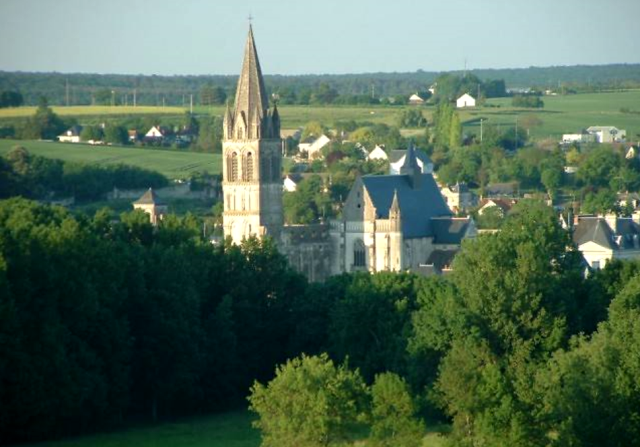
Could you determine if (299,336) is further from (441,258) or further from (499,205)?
A: (499,205)

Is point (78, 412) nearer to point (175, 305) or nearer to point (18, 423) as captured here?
point (18, 423)

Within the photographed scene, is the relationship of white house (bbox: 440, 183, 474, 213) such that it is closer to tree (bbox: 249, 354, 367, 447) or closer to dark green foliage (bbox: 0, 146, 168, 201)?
dark green foliage (bbox: 0, 146, 168, 201)

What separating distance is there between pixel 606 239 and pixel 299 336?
121 feet

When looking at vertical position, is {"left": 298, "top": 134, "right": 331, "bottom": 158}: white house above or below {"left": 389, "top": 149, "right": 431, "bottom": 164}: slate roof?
below

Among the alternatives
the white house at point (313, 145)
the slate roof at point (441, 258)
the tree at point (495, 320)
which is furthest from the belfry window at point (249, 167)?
→ the white house at point (313, 145)

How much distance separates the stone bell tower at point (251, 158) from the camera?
320 feet

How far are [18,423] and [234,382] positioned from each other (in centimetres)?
1184

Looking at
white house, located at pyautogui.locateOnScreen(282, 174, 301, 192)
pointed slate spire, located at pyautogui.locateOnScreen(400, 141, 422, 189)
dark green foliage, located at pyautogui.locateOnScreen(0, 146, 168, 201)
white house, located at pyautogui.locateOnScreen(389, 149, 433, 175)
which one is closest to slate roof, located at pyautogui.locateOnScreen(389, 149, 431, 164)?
white house, located at pyautogui.locateOnScreen(389, 149, 433, 175)

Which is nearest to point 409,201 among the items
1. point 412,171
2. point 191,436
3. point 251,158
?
point 412,171

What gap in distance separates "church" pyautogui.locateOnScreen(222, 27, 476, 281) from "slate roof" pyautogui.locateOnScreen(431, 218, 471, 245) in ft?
0.15

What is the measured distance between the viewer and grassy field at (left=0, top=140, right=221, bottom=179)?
149875mm

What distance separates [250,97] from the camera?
320ft

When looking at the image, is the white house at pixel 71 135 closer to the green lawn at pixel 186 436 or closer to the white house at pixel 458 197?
the white house at pixel 458 197

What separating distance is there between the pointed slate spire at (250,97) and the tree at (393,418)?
42.3 metres
